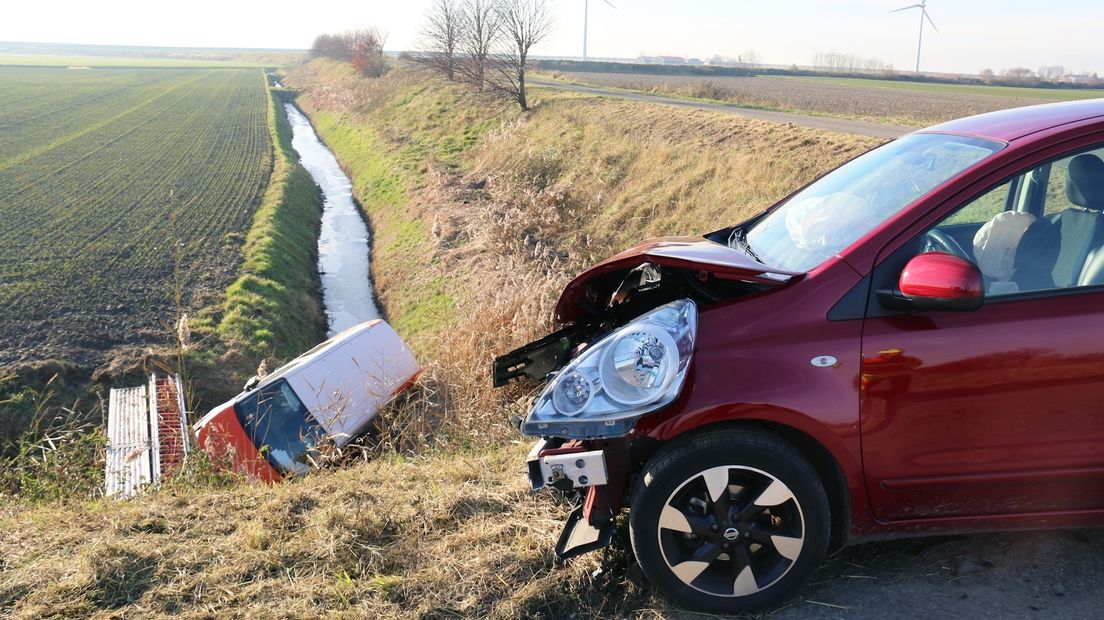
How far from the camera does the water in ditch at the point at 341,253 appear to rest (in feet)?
58.2

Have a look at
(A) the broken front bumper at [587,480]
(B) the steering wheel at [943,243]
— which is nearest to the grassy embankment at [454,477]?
(A) the broken front bumper at [587,480]

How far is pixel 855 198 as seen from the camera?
12.3ft

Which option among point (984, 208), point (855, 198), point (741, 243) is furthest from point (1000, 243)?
point (741, 243)

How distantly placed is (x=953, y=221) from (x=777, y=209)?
3.99 feet

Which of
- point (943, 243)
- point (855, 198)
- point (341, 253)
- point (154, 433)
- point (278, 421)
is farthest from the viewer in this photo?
point (341, 253)

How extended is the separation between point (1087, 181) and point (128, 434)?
970cm

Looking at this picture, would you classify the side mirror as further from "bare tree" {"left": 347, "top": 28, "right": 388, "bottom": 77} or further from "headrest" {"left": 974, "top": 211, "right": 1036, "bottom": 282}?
"bare tree" {"left": 347, "top": 28, "right": 388, "bottom": 77}

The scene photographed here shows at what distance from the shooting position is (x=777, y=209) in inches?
174

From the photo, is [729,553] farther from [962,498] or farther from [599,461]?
[962,498]

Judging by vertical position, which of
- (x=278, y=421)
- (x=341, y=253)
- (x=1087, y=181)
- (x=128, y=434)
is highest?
(x=1087, y=181)

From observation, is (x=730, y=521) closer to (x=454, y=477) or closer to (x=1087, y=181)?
(x=454, y=477)

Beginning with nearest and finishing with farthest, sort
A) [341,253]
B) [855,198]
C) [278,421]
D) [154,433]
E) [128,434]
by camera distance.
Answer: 1. [855,198]
2. [278,421]
3. [154,433]
4. [128,434]
5. [341,253]

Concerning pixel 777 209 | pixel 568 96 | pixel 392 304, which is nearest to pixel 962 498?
pixel 777 209

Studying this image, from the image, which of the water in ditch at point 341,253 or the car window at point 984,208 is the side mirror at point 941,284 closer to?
the car window at point 984,208
